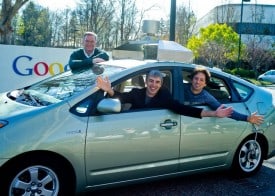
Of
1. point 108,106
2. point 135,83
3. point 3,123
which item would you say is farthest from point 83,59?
point 3,123

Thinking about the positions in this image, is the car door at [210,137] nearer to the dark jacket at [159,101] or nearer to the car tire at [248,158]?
the dark jacket at [159,101]

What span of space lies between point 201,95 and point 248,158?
→ 1.20m

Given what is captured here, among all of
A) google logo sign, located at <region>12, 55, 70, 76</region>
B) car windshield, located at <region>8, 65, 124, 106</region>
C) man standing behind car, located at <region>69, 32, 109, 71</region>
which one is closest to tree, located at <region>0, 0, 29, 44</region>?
google logo sign, located at <region>12, 55, 70, 76</region>

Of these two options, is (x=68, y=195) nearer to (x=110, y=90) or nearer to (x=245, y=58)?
(x=110, y=90)

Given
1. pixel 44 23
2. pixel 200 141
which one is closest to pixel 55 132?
pixel 200 141

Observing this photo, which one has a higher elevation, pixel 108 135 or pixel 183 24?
pixel 183 24

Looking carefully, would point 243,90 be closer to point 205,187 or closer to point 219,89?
point 219,89

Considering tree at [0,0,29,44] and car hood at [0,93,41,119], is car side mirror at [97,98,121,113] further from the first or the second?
tree at [0,0,29,44]

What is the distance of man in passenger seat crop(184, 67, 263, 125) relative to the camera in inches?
176

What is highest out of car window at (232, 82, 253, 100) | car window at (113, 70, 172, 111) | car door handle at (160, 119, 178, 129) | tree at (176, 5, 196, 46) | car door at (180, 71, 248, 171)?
tree at (176, 5, 196, 46)

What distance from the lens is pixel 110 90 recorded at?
3857 millimetres

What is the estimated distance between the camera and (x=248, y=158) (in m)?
5.05

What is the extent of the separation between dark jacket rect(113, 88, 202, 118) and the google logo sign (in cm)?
575

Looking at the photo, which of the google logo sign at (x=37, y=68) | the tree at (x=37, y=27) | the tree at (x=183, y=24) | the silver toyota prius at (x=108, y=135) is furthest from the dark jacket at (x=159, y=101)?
the tree at (x=37, y=27)
